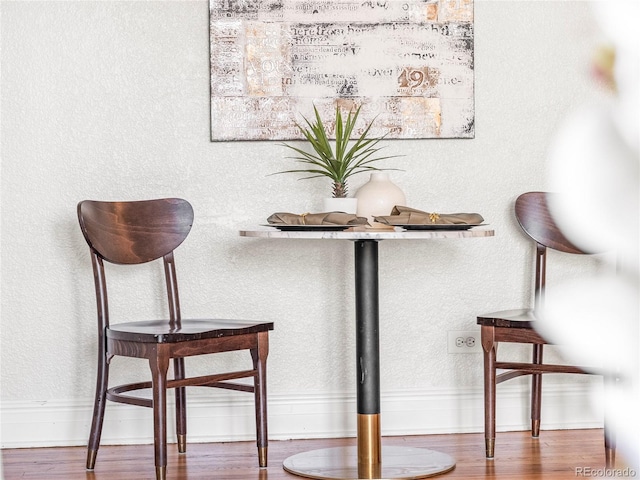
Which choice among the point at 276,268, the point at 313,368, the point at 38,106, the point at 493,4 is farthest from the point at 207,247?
the point at 493,4

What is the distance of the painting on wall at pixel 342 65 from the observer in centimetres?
285

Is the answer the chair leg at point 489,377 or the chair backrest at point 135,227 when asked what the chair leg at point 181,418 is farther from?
the chair leg at point 489,377

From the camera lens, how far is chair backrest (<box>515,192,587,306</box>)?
9.02 feet

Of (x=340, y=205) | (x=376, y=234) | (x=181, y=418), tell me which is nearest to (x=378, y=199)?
(x=340, y=205)

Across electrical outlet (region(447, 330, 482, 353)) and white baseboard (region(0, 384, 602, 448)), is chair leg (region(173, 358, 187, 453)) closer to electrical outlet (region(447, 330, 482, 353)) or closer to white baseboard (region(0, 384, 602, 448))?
white baseboard (region(0, 384, 602, 448))

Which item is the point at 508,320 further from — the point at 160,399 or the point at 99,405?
the point at 99,405

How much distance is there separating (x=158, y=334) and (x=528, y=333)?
111 centimetres

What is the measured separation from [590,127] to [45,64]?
2.92m

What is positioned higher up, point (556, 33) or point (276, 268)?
point (556, 33)

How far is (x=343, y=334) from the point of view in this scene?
2.92 metres

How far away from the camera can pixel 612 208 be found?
0.59 feet

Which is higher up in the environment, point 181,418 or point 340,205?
point 340,205

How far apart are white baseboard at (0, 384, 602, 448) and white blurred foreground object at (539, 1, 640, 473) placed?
2759 millimetres

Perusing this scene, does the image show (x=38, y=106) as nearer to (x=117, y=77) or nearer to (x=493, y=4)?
(x=117, y=77)
